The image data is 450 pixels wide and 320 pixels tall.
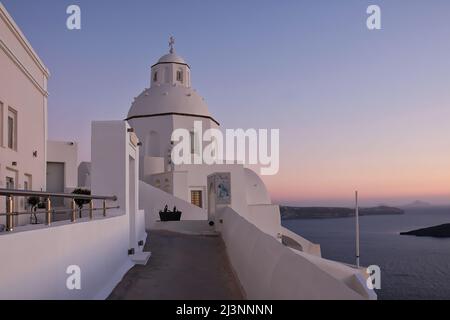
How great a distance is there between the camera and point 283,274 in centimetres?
553

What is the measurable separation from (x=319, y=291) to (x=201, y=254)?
30.6 ft

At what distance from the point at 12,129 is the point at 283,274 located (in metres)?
14.9

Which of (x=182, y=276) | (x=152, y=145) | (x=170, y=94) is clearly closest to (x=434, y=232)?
(x=170, y=94)

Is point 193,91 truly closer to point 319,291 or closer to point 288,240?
point 288,240

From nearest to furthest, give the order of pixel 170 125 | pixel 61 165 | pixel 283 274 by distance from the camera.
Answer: pixel 283 274 < pixel 61 165 < pixel 170 125

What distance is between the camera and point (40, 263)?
519 cm

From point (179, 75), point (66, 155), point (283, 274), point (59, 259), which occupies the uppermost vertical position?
point (179, 75)

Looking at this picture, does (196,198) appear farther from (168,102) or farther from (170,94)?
(170,94)

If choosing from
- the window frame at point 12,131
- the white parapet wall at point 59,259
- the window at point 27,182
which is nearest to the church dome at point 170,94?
the window at point 27,182

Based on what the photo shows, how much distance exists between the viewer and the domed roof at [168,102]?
37906 mm

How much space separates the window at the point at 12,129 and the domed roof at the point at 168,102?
20257 mm

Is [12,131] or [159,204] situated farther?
[159,204]

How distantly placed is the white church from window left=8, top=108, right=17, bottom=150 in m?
0.05
